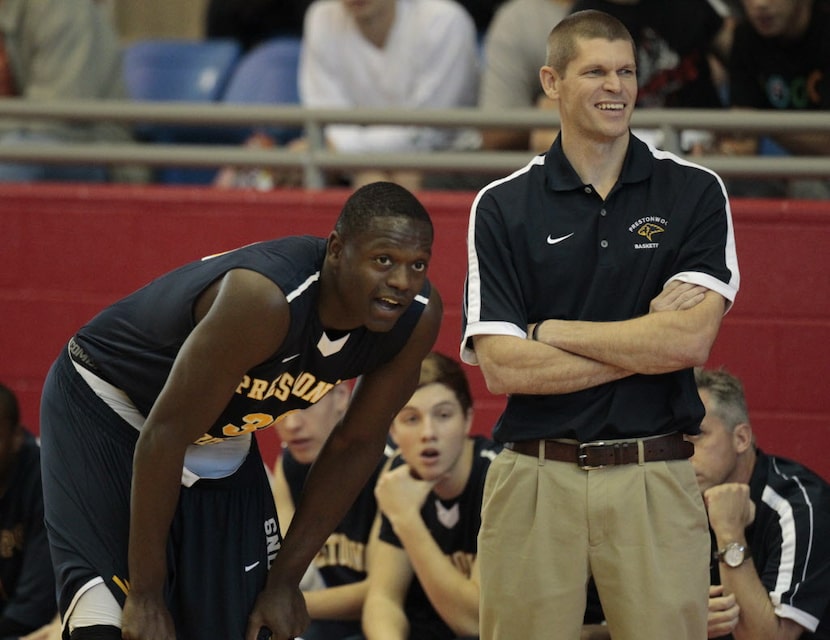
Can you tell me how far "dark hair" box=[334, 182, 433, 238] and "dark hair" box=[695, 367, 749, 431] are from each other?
1345 mm

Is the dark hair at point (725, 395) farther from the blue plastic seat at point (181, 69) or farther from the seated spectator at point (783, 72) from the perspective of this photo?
the blue plastic seat at point (181, 69)

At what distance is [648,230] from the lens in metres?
3.22

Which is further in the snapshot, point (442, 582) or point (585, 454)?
point (442, 582)

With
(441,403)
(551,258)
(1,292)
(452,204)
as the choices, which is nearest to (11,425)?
(1,292)

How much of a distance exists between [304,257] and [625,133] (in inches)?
35.9

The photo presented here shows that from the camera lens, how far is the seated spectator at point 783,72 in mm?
4953

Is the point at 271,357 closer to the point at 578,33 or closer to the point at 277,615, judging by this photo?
the point at 277,615

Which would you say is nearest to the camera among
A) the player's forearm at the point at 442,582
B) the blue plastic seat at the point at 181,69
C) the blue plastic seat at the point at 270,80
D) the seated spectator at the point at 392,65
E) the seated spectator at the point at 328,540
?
the player's forearm at the point at 442,582

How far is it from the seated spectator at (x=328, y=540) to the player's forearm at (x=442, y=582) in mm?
357

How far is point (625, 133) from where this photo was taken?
334cm

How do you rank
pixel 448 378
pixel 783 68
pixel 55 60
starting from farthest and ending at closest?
pixel 55 60 < pixel 783 68 < pixel 448 378

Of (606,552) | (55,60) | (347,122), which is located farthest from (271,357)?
(55,60)

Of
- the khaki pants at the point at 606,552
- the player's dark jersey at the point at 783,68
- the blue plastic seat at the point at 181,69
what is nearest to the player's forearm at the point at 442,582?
the khaki pants at the point at 606,552

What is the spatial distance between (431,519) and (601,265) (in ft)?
4.65
